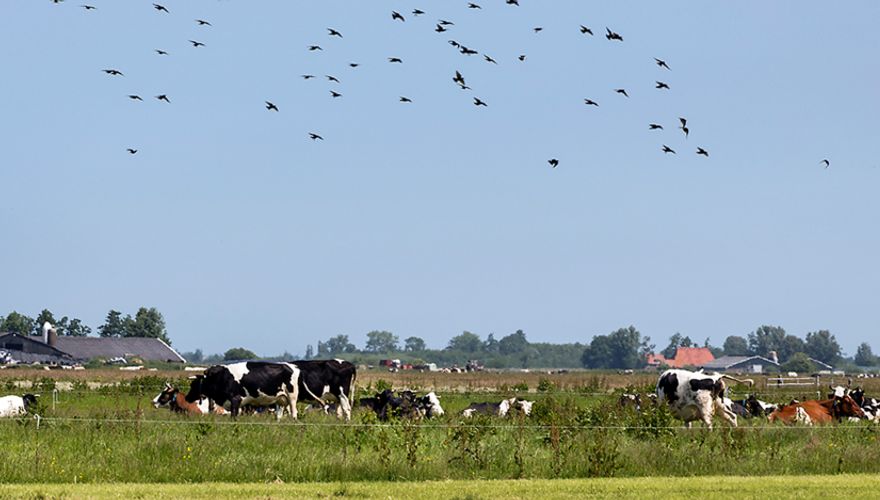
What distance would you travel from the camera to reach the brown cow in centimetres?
3806

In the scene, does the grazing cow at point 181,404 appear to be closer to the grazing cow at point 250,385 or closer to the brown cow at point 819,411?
the grazing cow at point 250,385

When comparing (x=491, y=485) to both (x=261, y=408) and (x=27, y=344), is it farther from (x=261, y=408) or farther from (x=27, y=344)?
(x=27, y=344)

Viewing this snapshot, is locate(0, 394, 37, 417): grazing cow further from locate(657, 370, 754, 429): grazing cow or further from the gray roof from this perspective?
the gray roof

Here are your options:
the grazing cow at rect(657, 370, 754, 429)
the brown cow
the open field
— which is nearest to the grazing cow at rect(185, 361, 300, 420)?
the grazing cow at rect(657, 370, 754, 429)

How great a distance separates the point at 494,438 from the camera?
96.7ft

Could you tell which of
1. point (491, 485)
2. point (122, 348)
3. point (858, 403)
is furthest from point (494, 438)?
point (122, 348)

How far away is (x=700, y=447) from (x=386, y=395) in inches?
745

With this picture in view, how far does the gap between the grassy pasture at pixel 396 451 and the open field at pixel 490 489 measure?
889 mm

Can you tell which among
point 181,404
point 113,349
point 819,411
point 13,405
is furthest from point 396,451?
point 113,349

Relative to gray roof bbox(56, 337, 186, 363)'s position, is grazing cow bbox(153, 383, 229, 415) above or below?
below

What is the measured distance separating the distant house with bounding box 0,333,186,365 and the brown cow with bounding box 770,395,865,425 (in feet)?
479

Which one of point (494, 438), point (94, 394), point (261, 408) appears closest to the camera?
point (494, 438)

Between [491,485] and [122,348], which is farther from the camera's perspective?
[122,348]

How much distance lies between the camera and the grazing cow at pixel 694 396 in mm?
36344
